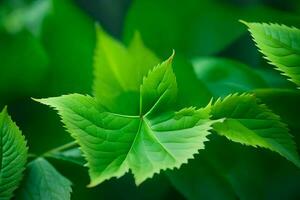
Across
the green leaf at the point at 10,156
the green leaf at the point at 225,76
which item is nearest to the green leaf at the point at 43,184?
the green leaf at the point at 10,156

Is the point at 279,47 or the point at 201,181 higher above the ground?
the point at 279,47

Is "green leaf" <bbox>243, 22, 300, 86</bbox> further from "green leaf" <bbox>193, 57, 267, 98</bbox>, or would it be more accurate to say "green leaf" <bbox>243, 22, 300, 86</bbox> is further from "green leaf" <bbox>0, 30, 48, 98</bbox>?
"green leaf" <bbox>0, 30, 48, 98</bbox>

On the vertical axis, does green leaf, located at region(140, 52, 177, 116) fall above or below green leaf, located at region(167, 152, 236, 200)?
above

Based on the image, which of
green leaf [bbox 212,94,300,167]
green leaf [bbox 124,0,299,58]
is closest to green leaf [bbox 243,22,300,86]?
green leaf [bbox 212,94,300,167]

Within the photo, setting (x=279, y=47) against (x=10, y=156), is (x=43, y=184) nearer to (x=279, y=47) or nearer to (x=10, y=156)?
(x=10, y=156)

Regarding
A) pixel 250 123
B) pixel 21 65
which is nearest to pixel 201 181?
pixel 250 123

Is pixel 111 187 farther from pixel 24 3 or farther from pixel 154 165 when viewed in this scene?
pixel 24 3
